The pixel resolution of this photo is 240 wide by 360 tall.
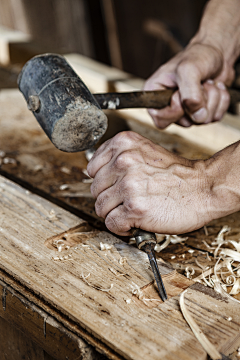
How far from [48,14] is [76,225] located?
164 inches

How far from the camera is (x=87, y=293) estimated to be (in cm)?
96

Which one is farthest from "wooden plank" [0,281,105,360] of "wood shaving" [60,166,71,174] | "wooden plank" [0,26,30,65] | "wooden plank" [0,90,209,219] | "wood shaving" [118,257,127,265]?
"wooden plank" [0,26,30,65]

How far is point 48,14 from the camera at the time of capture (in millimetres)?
4715

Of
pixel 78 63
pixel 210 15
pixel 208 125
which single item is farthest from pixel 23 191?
pixel 78 63

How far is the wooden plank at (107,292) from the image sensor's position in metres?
0.83

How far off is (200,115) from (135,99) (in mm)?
357

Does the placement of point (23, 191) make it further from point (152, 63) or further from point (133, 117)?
point (152, 63)

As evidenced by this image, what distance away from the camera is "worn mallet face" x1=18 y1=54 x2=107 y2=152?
1269 millimetres

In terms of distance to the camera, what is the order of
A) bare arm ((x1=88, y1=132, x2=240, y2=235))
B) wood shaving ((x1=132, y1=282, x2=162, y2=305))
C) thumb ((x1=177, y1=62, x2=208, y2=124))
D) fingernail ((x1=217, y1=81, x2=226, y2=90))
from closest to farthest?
wood shaving ((x1=132, y1=282, x2=162, y2=305)) → bare arm ((x1=88, y1=132, x2=240, y2=235)) → thumb ((x1=177, y1=62, x2=208, y2=124)) → fingernail ((x1=217, y1=81, x2=226, y2=90))

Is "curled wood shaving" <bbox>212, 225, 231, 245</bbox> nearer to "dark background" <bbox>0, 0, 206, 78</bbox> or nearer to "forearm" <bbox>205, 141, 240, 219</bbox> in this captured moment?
"forearm" <bbox>205, 141, 240, 219</bbox>

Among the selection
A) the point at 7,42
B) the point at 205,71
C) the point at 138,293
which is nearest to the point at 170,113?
the point at 205,71

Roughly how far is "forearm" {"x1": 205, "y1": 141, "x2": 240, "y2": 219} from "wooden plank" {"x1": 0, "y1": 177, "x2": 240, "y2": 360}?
23cm

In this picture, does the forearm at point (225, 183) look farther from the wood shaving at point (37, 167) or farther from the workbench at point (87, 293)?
the wood shaving at point (37, 167)

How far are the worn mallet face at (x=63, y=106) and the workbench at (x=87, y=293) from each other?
27 cm
